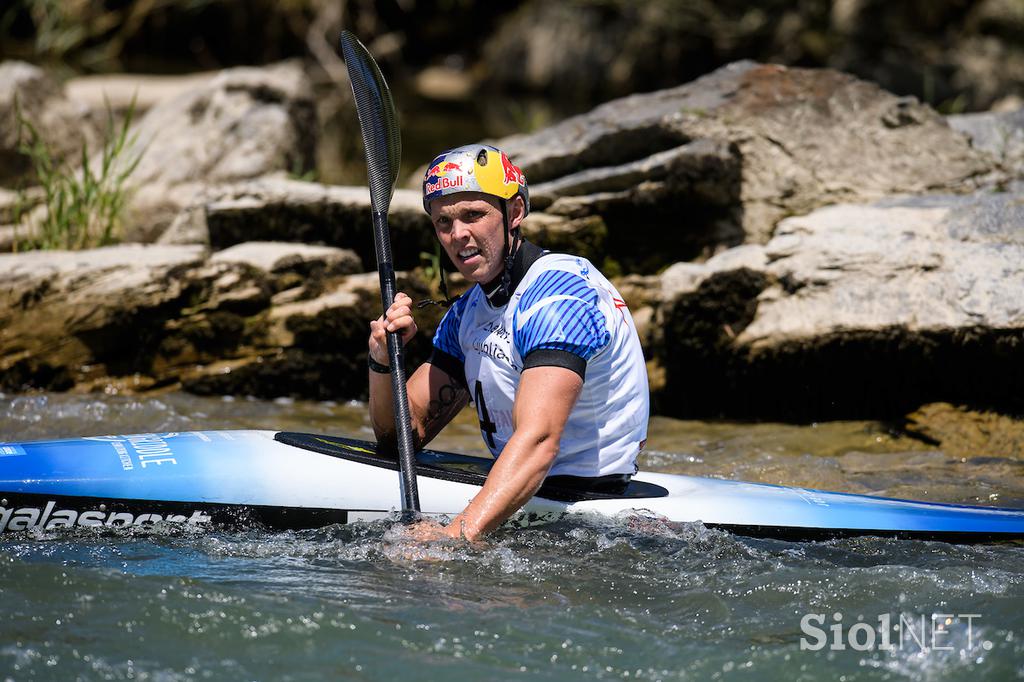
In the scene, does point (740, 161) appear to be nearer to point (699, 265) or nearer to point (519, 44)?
point (699, 265)

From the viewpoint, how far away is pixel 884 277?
4.89 m

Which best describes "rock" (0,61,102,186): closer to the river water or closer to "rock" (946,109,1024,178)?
the river water

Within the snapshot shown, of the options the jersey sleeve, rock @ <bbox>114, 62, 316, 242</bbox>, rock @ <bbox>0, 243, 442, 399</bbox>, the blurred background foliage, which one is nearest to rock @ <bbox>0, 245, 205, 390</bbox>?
rock @ <bbox>0, 243, 442, 399</bbox>

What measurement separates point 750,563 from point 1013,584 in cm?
69

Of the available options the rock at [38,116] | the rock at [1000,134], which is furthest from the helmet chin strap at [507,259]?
the rock at [38,116]

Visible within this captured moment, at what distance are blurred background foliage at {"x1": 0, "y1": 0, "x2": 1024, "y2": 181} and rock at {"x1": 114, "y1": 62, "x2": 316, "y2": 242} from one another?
2.16 meters

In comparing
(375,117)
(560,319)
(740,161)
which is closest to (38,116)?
(375,117)

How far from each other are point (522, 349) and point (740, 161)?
3.05 meters

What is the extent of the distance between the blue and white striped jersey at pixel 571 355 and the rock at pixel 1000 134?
A: 3.47m

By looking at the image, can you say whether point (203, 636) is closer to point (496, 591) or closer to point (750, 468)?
point (496, 591)

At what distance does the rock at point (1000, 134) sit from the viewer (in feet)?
19.8

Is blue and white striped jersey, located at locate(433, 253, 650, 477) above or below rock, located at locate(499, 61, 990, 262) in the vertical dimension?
below

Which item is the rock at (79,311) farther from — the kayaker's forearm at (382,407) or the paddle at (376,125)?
the kayaker's forearm at (382,407)

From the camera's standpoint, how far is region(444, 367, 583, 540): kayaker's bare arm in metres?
3.04
